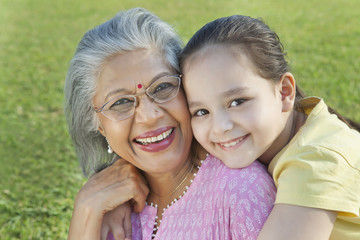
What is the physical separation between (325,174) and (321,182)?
0.14 ft

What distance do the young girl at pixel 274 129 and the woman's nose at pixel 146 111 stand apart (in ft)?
0.69

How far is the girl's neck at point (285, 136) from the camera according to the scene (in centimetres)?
273

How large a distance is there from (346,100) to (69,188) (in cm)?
396

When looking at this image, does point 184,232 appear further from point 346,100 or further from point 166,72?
point 346,100

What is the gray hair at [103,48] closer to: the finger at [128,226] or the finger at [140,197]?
the finger at [140,197]

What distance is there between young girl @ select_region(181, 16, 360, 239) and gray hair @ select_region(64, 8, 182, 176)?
0.28m

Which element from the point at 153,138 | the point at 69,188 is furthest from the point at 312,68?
the point at 153,138

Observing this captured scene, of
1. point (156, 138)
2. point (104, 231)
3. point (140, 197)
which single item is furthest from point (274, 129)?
point (104, 231)

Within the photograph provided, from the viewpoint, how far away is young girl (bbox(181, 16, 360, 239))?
2.23 m

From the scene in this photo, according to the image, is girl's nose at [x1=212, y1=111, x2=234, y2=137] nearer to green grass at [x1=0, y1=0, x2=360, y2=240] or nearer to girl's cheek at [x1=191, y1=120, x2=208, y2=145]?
girl's cheek at [x1=191, y1=120, x2=208, y2=145]

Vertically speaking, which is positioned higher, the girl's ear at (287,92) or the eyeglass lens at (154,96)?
the eyeglass lens at (154,96)

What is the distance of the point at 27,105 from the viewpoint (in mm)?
8320

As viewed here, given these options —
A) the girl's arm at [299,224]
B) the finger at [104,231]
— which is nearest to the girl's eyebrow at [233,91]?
the girl's arm at [299,224]

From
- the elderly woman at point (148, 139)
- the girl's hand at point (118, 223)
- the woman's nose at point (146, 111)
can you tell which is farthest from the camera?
the girl's hand at point (118, 223)
